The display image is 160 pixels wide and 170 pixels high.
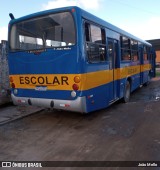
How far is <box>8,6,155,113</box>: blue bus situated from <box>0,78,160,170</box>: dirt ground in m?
0.66

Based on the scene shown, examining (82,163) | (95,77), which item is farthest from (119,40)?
(82,163)

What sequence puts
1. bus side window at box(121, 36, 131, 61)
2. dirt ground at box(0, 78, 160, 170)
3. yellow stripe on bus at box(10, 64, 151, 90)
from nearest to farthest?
dirt ground at box(0, 78, 160, 170)
yellow stripe on bus at box(10, 64, 151, 90)
bus side window at box(121, 36, 131, 61)

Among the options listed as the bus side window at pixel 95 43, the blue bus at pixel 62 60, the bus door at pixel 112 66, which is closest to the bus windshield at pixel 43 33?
the blue bus at pixel 62 60

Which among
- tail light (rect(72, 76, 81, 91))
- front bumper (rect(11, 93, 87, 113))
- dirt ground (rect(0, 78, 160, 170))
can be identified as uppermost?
tail light (rect(72, 76, 81, 91))

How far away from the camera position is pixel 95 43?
22.1 ft

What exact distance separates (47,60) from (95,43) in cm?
148

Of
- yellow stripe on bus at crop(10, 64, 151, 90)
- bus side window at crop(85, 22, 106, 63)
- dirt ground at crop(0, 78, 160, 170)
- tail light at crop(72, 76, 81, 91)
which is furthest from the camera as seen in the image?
bus side window at crop(85, 22, 106, 63)

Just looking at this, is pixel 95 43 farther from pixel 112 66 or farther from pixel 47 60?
pixel 112 66

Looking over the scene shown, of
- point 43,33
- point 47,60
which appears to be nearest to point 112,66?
point 47,60

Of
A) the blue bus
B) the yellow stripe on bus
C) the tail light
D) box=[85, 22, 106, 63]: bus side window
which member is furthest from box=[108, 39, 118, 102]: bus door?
the tail light

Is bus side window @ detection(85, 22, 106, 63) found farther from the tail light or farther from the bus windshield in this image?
the tail light

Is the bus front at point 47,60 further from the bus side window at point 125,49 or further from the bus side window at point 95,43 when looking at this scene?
the bus side window at point 125,49

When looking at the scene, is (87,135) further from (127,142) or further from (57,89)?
(57,89)

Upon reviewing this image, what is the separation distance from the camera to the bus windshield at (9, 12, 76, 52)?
20.2 feet
